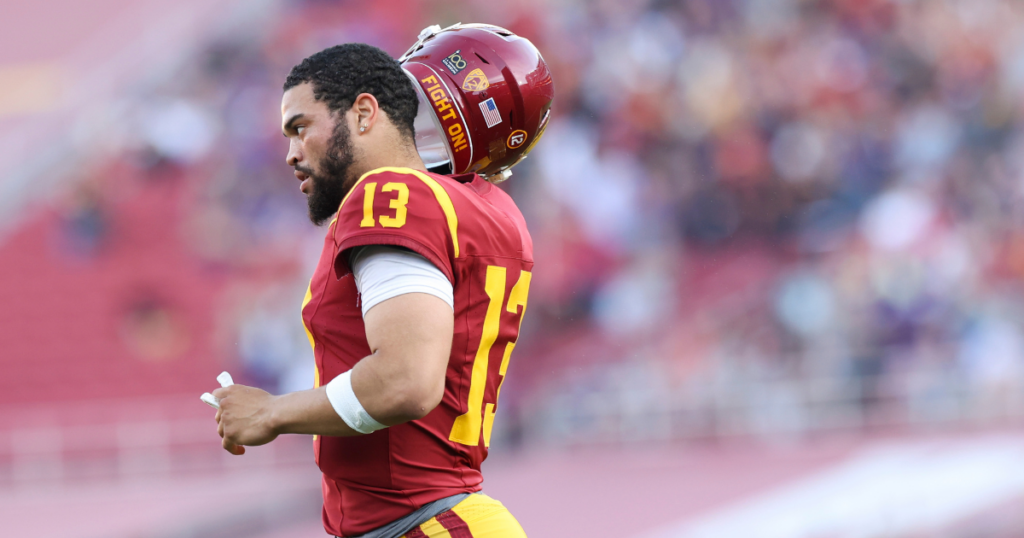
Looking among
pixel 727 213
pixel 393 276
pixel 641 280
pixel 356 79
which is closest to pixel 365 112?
pixel 356 79

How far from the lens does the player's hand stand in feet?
7.15

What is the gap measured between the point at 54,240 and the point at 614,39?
271 inches

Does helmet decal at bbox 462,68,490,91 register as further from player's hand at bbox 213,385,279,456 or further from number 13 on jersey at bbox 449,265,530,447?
player's hand at bbox 213,385,279,456

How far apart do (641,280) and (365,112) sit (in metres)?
8.31

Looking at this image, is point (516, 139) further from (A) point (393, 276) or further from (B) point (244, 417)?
(B) point (244, 417)

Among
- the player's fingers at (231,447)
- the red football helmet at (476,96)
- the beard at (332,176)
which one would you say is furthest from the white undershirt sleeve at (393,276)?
the red football helmet at (476,96)

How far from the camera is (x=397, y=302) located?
2.10 m

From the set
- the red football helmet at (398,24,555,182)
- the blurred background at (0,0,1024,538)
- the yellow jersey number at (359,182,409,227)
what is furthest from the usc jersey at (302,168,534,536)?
the blurred background at (0,0,1024,538)

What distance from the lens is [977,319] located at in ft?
31.2

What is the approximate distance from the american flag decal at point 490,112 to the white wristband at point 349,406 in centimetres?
Answer: 78

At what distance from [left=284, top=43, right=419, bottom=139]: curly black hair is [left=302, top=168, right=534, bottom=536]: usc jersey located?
0.18 m

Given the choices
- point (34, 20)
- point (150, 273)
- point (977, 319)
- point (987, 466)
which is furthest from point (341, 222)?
point (34, 20)

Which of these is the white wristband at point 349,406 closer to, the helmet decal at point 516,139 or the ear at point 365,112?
the ear at point 365,112

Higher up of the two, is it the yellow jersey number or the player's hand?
the yellow jersey number
